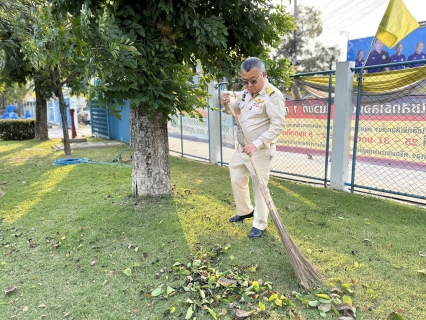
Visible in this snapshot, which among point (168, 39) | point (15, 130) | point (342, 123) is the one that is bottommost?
point (15, 130)

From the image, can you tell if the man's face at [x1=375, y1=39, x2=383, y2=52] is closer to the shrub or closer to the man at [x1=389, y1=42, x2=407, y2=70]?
the man at [x1=389, y1=42, x2=407, y2=70]

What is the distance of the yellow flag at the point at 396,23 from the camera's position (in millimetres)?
3770

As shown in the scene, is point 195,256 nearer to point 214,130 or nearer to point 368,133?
point 368,133

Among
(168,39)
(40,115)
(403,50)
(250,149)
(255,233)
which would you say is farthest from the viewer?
(40,115)

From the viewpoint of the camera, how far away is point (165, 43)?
3785mm

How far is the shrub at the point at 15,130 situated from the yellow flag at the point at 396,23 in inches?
599

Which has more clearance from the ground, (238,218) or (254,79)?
(254,79)

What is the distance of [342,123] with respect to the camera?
4891mm

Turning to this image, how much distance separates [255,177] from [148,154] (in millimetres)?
1715

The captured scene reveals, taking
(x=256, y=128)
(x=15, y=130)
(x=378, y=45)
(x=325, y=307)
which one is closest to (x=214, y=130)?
(x=256, y=128)

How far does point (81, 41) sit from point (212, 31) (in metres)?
1.26

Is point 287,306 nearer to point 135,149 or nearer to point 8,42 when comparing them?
point 135,149

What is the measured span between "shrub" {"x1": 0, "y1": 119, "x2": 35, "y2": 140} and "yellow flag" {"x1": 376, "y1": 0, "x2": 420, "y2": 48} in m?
15.2

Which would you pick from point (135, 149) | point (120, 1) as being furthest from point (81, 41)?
point (135, 149)
